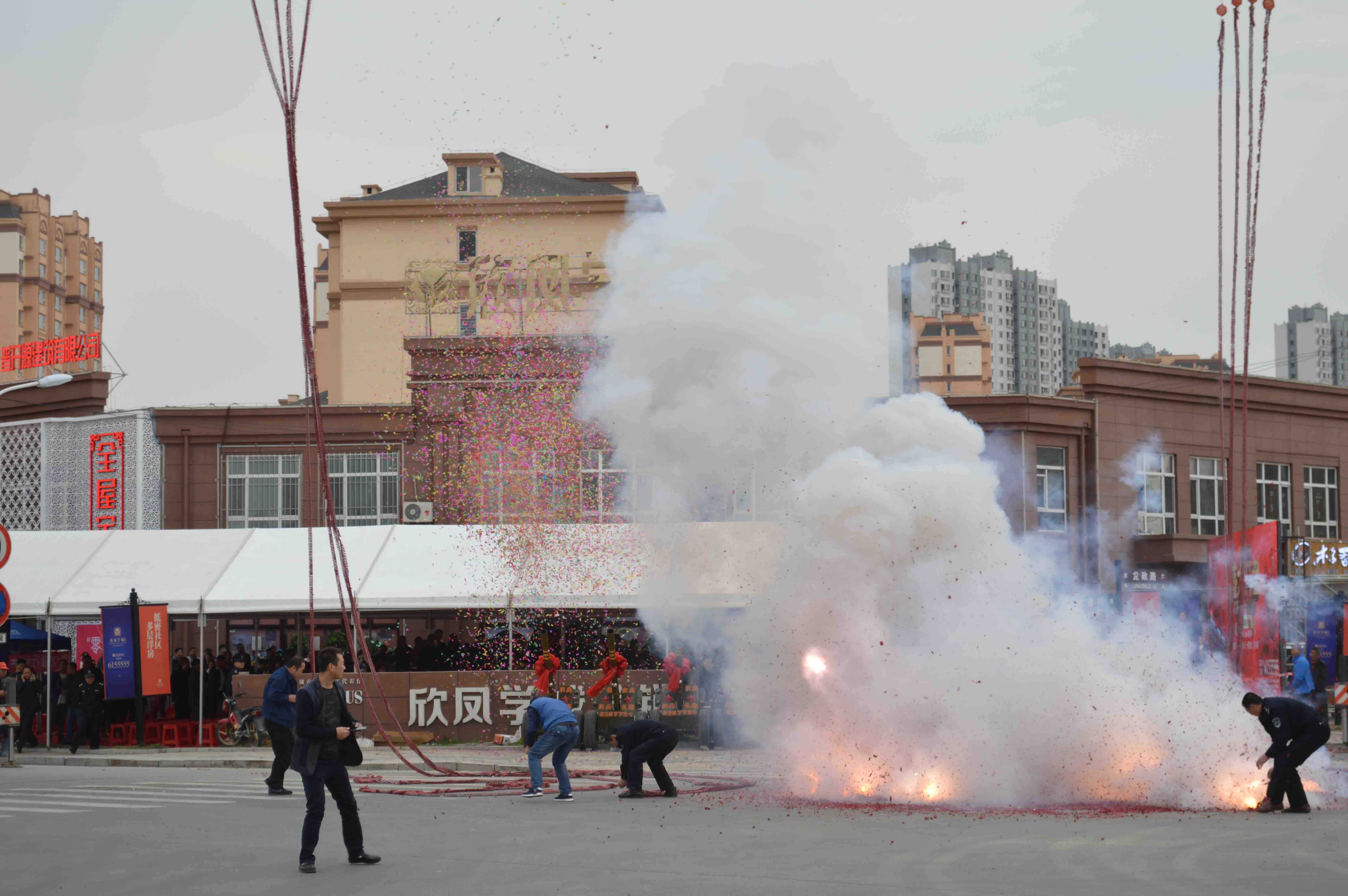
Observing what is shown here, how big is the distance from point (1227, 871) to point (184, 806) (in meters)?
10.3

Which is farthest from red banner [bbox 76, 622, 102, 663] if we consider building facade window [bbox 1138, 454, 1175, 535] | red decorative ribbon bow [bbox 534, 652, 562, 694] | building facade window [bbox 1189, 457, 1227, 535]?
building facade window [bbox 1189, 457, 1227, 535]

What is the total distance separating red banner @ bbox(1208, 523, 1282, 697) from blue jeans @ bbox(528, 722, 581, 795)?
14.1 m

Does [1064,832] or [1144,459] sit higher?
[1144,459]

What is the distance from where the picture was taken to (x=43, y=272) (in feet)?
385

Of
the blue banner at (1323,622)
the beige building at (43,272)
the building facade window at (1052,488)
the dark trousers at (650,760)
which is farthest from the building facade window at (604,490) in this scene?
the beige building at (43,272)

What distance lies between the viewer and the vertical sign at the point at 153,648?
24984 mm

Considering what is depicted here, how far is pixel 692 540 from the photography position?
22344mm

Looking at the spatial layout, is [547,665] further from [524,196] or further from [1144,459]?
[524,196]

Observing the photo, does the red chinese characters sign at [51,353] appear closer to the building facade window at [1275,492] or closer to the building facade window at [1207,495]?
the building facade window at [1207,495]

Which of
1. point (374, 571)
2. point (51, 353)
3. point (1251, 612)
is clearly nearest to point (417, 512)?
point (374, 571)

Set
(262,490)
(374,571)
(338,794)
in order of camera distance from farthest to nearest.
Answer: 1. (262,490)
2. (374,571)
3. (338,794)

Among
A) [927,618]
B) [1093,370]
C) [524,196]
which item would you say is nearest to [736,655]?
[927,618]

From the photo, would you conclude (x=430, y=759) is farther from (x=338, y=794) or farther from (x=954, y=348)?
(x=954, y=348)

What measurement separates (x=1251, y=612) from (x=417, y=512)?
18.1m
